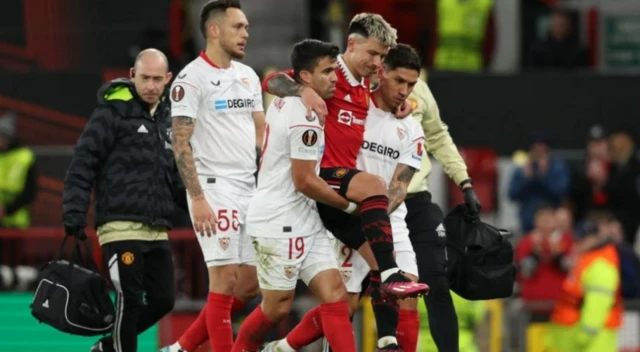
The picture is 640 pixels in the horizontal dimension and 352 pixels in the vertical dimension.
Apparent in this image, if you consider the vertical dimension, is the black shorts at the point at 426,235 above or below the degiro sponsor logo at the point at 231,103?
below

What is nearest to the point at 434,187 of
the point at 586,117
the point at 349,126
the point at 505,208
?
the point at 505,208

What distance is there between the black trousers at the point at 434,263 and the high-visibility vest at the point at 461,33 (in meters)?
8.25

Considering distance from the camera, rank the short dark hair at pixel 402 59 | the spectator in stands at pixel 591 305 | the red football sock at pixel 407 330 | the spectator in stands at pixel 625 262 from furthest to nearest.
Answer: the spectator in stands at pixel 625 262
the spectator in stands at pixel 591 305
the red football sock at pixel 407 330
the short dark hair at pixel 402 59

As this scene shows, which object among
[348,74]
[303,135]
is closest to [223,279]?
[303,135]

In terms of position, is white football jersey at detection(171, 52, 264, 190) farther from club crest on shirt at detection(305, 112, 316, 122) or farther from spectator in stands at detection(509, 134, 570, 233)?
spectator in stands at detection(509, 134, 570, 233)

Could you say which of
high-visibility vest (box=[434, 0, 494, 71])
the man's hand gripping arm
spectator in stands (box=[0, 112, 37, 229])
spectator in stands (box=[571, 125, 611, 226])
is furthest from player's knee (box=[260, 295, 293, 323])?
high-visibility vest (box=[434, 0, 494, 71])

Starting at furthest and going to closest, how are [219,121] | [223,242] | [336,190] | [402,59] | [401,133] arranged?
[219,121] < [223,242] < [401,133] < [402,59] < [336,190]

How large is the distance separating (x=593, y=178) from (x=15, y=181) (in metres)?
6.36

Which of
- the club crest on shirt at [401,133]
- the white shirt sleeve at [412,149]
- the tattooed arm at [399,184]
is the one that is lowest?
the tattooed arm at [399,184]

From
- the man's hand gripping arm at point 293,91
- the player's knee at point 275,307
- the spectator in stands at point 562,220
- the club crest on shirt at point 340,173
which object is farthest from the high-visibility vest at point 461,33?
the player's knee at point 275,307

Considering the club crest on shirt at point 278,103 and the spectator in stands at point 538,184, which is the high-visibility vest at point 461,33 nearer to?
the spectator in stands at point 538,184

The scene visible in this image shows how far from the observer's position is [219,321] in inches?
425

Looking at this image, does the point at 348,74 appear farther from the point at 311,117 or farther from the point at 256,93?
the point at 256,93

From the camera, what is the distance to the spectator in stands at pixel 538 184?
17766 millimetres
